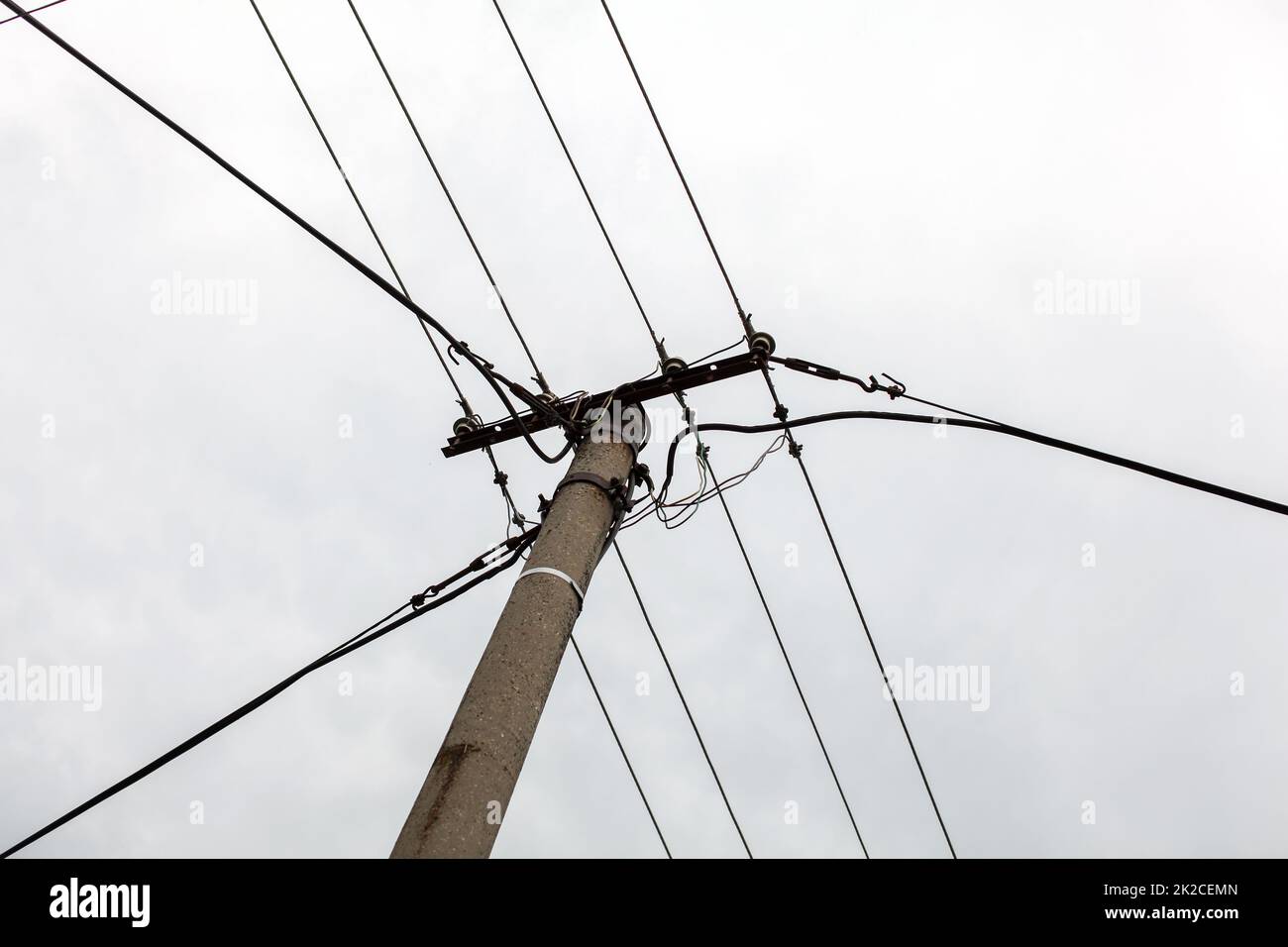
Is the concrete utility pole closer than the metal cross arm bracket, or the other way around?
the concrete utility pole

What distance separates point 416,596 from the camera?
6000 millimetres

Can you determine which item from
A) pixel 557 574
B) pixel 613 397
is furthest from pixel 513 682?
pixel 613 397

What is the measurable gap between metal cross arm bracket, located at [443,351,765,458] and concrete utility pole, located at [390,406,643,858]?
0.52 m

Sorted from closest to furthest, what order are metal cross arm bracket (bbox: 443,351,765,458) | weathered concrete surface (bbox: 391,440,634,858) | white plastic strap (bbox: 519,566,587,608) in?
weathered concrete surface (bbox: 391,440,634,858) → white plastic strap (bbox: 519,566,587,608) → metal cross arm bracket (bbox: 443,351,765,458)

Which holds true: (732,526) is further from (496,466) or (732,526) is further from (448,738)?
(448,738)

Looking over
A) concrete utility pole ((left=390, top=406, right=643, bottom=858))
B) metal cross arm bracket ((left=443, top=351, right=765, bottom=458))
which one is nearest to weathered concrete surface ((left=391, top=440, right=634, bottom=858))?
concrete utility pole ((left=390, top=406, right=643, bottom=858))

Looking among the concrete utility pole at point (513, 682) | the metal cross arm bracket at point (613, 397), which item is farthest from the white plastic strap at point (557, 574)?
the metal cross arm bracket at point (613, 397)

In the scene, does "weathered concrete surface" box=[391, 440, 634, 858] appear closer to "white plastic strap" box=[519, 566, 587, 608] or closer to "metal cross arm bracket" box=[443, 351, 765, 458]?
"white plastic strap" box=[519, 566, 587, 608]

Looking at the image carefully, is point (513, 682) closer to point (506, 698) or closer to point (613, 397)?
point (506, 698)

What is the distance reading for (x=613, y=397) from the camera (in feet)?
20.5

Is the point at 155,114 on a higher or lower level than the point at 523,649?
higher

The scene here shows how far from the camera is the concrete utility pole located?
396cm
